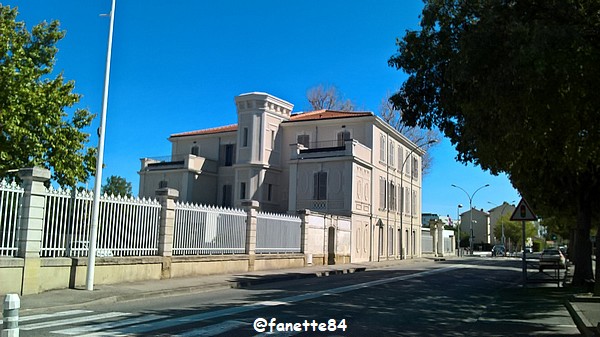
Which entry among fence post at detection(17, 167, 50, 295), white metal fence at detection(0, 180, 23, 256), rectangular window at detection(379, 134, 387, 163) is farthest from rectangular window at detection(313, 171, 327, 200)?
white metal fence at detection(0, 180, 23, 256)

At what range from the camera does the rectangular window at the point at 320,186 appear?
3719cm

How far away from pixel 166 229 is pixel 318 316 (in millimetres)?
8854

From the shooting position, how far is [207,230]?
2019cm

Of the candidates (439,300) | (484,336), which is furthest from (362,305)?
(484,336)

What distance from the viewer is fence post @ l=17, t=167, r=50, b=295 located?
12.6 m

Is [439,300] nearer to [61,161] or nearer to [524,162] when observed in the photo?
[524,162]

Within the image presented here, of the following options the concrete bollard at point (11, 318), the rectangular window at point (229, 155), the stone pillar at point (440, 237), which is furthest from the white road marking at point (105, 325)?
the stone pillar at point (440, 237)

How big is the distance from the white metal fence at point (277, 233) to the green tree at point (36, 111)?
8.20m

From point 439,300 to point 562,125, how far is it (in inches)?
271

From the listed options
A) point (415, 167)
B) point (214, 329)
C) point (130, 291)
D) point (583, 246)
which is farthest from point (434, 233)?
point (214, 329)

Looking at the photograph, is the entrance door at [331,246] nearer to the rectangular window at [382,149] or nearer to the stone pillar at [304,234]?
the stone pillar at [304,234]

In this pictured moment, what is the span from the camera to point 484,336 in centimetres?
877

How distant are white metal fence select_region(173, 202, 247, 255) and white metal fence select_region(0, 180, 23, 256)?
6233 millimetres

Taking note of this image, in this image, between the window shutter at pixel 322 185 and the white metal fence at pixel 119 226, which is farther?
the window shutter at pixel 322 185
